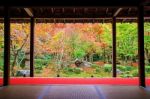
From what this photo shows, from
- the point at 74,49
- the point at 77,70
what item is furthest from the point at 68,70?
the point at 74,49

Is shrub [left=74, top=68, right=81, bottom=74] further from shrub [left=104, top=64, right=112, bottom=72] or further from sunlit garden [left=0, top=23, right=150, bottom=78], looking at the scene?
shrub [left=104, top=64, right=112, bottom=72]

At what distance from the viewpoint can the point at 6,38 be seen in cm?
743

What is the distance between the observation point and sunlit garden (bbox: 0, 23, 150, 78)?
1393 centimetres

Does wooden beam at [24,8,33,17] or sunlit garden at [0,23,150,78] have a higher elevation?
wooden beam at [24,8,33,17]

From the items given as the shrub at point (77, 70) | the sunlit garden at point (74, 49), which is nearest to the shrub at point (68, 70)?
the sunlit garden at point (74, 49)

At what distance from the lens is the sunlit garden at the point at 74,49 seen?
13.9 m

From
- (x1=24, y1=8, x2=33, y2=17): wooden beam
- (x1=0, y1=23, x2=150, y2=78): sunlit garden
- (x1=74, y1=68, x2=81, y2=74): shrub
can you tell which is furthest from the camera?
(x1=74, y1=68, x2=81, y2=74): shrub

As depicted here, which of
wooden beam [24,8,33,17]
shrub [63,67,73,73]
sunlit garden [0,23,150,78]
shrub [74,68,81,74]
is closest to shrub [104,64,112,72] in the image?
sunlit garden [0,23,150,78]

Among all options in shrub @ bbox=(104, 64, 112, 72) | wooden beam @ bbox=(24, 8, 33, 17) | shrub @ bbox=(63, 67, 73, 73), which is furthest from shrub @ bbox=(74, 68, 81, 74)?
wooden beam @ bbox=(24, 8, 33, 17)

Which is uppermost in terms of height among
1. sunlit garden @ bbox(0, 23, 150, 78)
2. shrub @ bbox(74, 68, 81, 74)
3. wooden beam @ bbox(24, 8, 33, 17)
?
wooden beam @ bbox(24, 8, 33, 17)

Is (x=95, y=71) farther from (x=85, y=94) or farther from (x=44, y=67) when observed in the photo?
(x=85, y=94)

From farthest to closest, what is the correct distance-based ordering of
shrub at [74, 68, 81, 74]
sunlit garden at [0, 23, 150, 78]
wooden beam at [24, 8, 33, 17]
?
shrub at [74, 68, 81, 74] → sunlit garden at [0, 23, 150, 78] → wooden beam at [24, 8, 33, 17]

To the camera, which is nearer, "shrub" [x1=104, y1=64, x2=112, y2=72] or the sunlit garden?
the sunlit garden

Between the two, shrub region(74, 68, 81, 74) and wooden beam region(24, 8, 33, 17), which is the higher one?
wooden beam region(24, 8, 33, 17)
